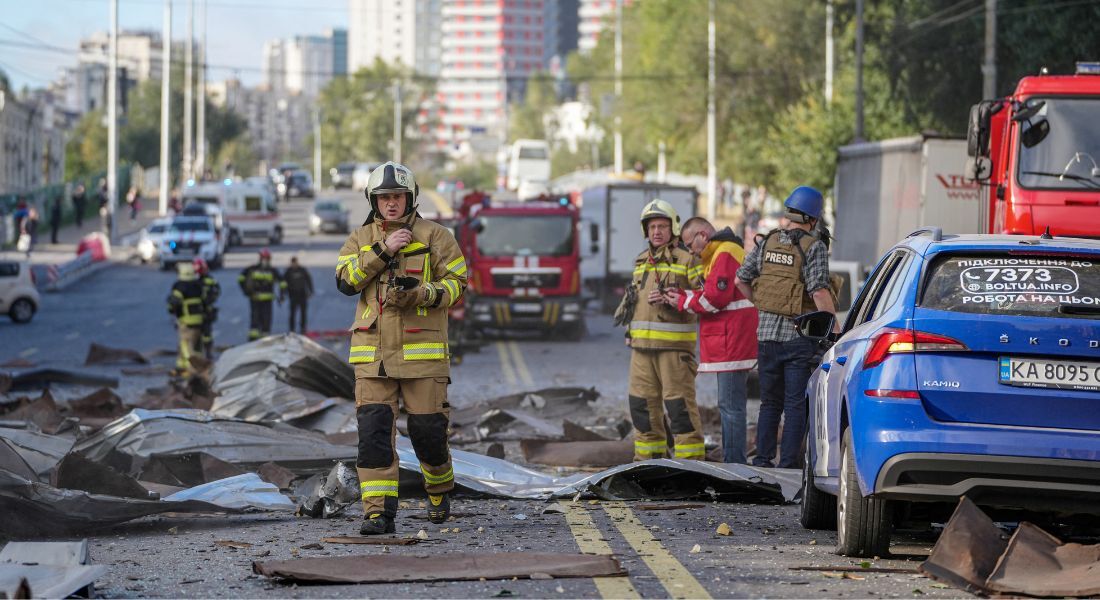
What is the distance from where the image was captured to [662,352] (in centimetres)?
1146

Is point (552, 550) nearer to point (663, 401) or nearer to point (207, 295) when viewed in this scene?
point (663, 401)

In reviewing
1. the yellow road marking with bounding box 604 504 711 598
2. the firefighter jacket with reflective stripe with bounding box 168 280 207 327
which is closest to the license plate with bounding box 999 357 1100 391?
the yellow road marking with bounding box 604 504 711 598

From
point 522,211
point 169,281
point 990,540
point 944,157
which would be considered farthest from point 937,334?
point 169,281

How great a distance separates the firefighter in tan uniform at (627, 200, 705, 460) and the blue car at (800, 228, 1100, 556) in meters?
3.75

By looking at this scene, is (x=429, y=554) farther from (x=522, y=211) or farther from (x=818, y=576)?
(x=522, y=211)

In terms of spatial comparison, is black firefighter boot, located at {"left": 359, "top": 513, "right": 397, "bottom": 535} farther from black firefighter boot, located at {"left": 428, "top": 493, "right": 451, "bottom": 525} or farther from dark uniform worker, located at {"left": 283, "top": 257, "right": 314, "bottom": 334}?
dark uniform worker, located at {"left": 283, "top": 257, "right": 314, "bottom": 334}

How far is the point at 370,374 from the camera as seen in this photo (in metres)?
8.68

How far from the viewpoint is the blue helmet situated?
1098 cm

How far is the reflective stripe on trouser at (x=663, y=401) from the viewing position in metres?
11.3

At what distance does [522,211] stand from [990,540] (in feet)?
75.7

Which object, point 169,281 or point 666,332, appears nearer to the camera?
point 666,332

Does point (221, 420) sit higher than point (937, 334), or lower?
lower

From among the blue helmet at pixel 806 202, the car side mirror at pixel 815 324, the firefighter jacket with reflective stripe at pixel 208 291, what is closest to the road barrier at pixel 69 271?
the firefighter jacket with reflective stripe at pixel 208 291

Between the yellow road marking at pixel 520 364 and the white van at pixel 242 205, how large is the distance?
33945mm
